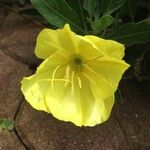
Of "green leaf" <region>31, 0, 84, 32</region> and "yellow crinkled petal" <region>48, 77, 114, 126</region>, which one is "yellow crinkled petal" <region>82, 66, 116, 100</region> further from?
"green leaf" <region>31, 0, 84, 32</region>

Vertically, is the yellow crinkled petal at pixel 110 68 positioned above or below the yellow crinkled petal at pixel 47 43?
below

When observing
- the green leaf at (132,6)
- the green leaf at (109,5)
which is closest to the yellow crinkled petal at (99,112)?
the green leaf at (109,5)

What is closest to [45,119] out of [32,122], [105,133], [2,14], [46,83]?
[32,122]

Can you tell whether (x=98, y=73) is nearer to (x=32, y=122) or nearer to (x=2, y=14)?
(x=32, y=122)

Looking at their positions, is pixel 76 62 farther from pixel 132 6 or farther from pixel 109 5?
pixel 132 6

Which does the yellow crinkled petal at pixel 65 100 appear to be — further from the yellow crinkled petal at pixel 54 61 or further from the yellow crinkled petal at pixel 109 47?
the yellow crinkled petal at pixel 109 47

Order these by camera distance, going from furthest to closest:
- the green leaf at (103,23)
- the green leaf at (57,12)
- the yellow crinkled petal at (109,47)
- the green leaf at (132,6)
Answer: the green leaf at (132,6) < the green leaf at (57,12) < the green leaf at (103,23) < the yellow crinkled petal at (109,47)

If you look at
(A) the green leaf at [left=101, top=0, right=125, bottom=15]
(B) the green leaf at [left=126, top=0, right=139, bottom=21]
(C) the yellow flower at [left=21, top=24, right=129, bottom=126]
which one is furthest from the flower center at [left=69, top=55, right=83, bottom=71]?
(B) the green leaf at [left=126, top=0, right=139, bottom=21]
